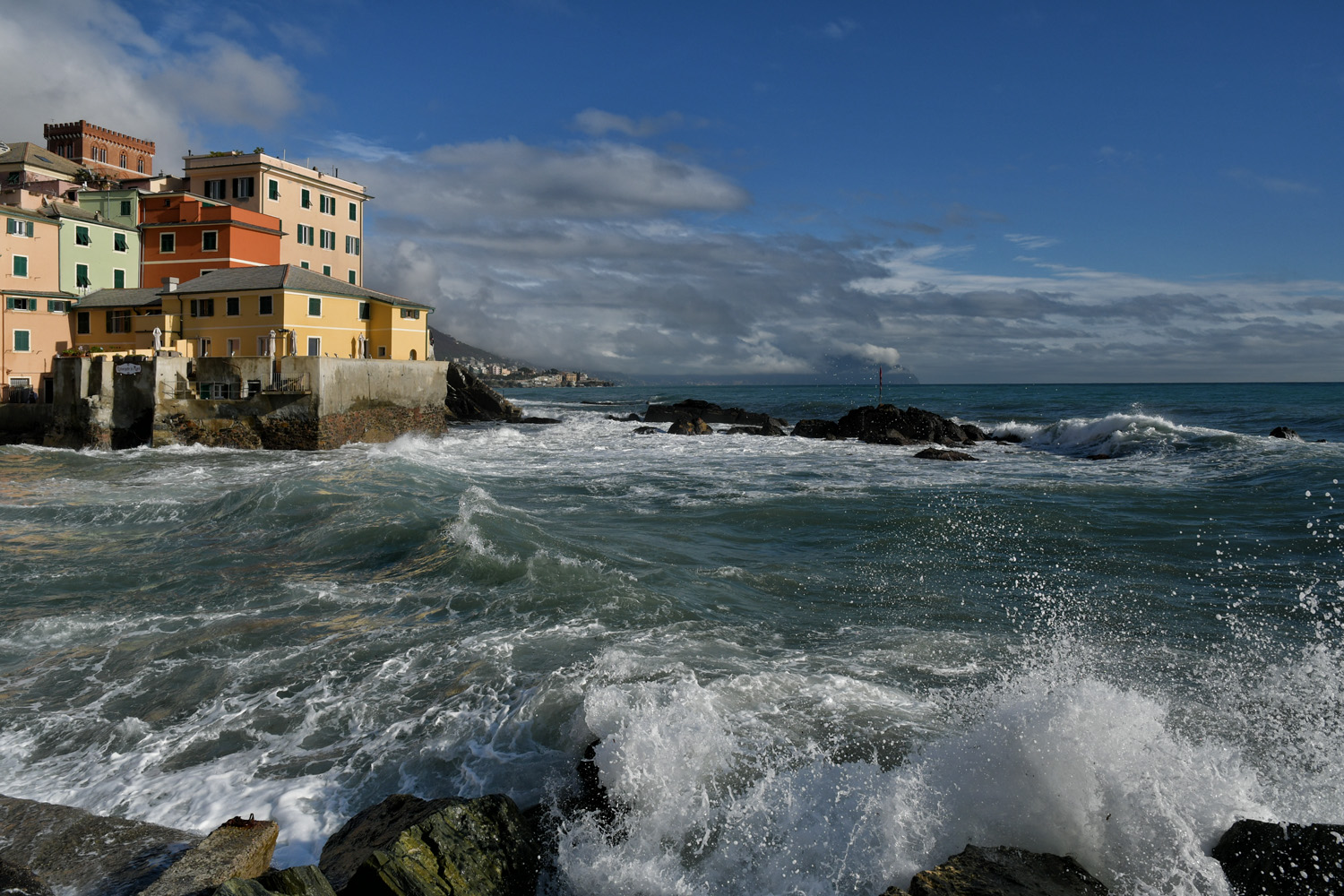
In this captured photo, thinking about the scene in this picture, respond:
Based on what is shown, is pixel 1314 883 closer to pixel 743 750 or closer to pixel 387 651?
pixel 743 750

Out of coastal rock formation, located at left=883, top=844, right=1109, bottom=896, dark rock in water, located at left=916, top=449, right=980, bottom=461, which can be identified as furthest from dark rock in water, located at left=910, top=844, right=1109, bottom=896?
dark rock in water, located at left=916, top=449, right=980, bottom=461

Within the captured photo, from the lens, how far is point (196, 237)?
41750 millimetres

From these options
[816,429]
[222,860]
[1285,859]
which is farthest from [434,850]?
[816,429]

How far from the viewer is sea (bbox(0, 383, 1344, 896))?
5.21 meters

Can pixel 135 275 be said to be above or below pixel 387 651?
above

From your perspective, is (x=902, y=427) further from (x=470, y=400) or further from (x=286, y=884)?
(x=286, y=884)

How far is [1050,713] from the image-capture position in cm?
575

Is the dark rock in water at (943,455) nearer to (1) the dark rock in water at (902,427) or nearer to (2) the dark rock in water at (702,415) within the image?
(1) the dark rock in water at (902,427)

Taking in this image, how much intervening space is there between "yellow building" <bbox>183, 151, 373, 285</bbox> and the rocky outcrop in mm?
42838

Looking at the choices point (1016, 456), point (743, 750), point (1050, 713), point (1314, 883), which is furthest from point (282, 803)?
point (1016, 456)

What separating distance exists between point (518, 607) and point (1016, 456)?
2600 cm

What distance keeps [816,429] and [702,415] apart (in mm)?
13761

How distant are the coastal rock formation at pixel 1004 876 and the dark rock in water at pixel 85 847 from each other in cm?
437

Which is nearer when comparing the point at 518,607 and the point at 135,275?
the point at 518,607
